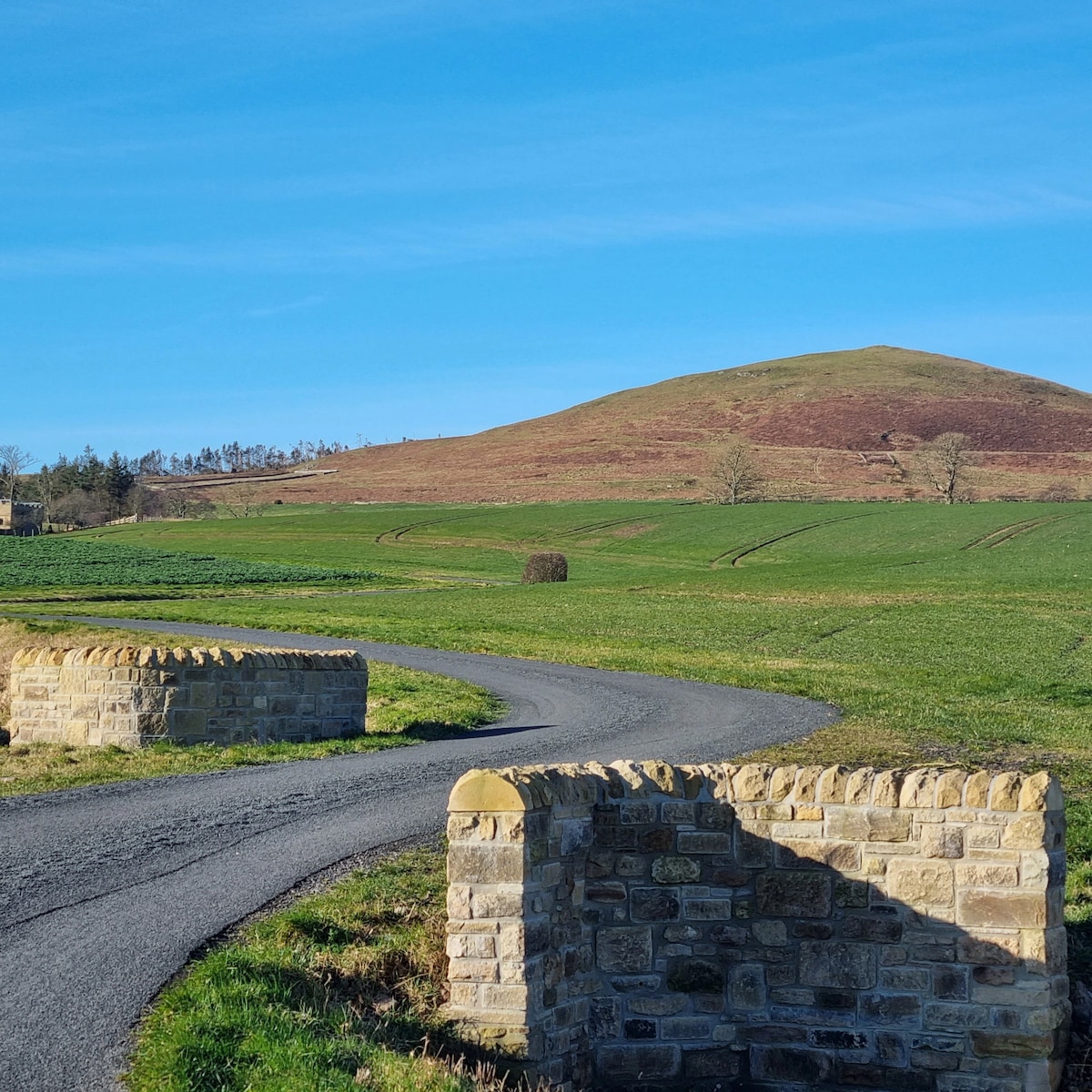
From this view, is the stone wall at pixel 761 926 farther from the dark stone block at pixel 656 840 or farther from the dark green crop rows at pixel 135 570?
the dark green crop rows at pixel 135 570

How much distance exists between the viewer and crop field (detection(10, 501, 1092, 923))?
17891 mm

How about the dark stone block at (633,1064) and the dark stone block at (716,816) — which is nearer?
the dark stone block at (633,1064)

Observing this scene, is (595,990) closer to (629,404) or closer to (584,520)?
(584,520)

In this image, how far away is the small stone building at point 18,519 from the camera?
4181 inches

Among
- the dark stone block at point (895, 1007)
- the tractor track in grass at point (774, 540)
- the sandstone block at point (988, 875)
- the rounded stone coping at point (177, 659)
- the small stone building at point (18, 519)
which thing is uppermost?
the small stone building at point (18, 519)

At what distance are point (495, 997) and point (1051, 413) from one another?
6332 inches

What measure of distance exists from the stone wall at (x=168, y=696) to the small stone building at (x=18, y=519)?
312 feet

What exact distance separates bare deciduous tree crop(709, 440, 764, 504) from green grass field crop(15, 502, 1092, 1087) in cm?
1252

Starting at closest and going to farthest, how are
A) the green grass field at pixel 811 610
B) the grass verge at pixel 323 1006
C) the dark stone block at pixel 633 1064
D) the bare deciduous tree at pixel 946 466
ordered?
the grass verge at pixel 323 1006 < the dark stone block at pixel 633 1064 < the green grass field at pixel 811 610 < the bare deciduous tree at pixel 946 466

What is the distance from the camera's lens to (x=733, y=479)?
338 ft

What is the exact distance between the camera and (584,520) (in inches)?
3612

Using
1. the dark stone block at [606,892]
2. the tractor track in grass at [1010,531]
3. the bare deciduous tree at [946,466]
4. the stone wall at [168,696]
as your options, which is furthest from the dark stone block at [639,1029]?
the bare deciduous tree at [946,466]

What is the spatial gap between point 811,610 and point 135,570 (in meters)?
32.8

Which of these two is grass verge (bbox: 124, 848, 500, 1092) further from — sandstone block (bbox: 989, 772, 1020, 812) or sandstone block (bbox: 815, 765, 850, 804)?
sandstone block (bbox: 989, 772, 1020, 812)
